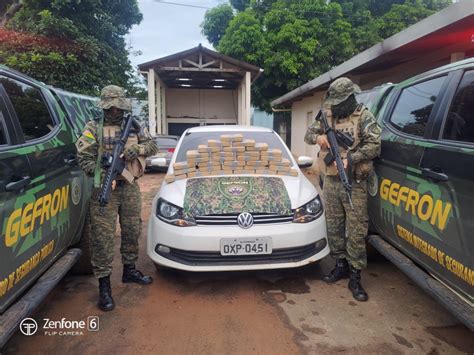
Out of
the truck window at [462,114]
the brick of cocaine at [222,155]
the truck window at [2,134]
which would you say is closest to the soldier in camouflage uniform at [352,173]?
the truck window at [462,114]

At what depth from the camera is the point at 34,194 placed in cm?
240

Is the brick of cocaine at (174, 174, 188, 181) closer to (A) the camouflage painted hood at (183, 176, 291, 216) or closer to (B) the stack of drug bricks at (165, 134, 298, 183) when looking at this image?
(B) the stack of drug bricks at (165, 134, 298, 183)

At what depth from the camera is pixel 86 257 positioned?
364 centimetres

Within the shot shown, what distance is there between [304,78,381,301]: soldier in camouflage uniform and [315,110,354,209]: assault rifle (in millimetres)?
40

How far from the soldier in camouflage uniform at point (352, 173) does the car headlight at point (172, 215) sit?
132 cm

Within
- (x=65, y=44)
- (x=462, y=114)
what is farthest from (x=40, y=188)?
(x=65, y=44)

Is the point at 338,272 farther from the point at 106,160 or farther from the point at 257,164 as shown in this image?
the point at 106,160

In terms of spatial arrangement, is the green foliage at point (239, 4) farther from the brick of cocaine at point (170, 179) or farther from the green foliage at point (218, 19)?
the brick of cocaine at point (170, 179)

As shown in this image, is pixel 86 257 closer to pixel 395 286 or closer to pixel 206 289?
pixel 206 289

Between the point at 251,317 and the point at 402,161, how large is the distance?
1.67m

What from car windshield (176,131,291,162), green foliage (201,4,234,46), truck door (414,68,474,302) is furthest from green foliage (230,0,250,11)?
truck door (414,68,474,302)

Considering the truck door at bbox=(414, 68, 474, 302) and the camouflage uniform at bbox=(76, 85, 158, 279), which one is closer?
the truck door at bbox=(414, 68, 474, 302)

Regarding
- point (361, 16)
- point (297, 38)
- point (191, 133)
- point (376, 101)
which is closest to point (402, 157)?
point (376, 101)

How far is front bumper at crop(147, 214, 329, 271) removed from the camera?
123 inches
